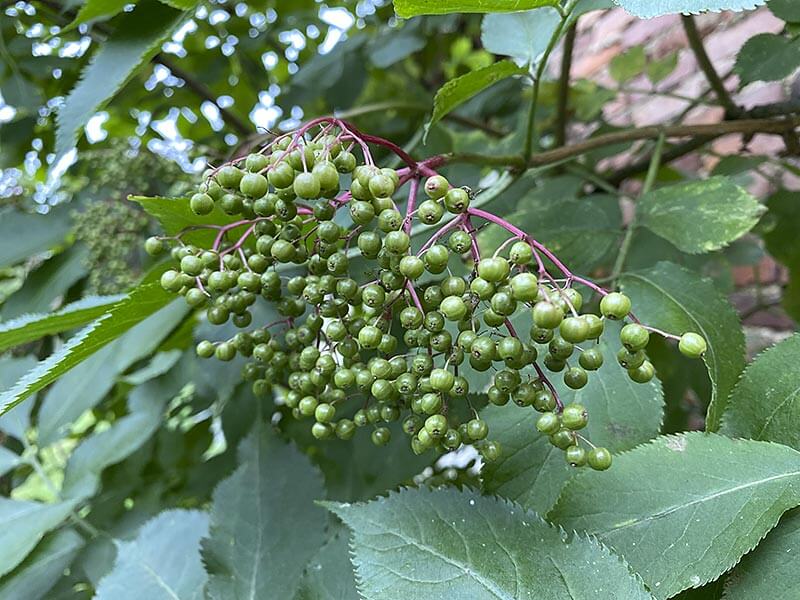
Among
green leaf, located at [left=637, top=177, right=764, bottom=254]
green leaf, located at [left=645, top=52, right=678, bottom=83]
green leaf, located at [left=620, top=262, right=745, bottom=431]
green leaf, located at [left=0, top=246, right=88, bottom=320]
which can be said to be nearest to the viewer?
green leaf, located at [left=620, top=262, right=745, bottom=431]

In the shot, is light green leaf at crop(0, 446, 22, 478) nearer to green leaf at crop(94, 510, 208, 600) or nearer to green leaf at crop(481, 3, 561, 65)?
green leaf at crop(94, 510, 208, 600)

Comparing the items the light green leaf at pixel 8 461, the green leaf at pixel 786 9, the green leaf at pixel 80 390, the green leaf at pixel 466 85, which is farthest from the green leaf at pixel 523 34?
the light green leaf at pixel 8 461

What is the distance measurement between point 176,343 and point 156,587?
1.20 ft

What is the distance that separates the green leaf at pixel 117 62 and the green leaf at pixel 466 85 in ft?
0.97

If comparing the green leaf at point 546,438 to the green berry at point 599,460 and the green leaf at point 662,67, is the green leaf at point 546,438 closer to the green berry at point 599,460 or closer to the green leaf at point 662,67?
the green berry at point 599,460

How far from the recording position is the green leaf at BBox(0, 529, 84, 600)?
857mm

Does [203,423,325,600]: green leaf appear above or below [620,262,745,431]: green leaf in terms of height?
below

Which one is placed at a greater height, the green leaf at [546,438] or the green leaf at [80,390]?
the green leaf at [546,438]

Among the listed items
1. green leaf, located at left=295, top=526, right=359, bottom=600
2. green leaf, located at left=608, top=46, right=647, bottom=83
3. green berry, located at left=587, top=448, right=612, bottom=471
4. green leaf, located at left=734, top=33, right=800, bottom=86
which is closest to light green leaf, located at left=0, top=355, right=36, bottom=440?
green leaf, located at left=295, top=526, right=359, bottom=600

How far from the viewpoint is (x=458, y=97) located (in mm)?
660

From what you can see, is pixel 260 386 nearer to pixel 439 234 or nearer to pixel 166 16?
pixel 439 234

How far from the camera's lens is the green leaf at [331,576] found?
1.96 feet

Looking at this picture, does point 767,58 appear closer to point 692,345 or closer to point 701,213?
point 701,213

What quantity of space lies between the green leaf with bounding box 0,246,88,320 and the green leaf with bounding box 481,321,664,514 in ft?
2.73
